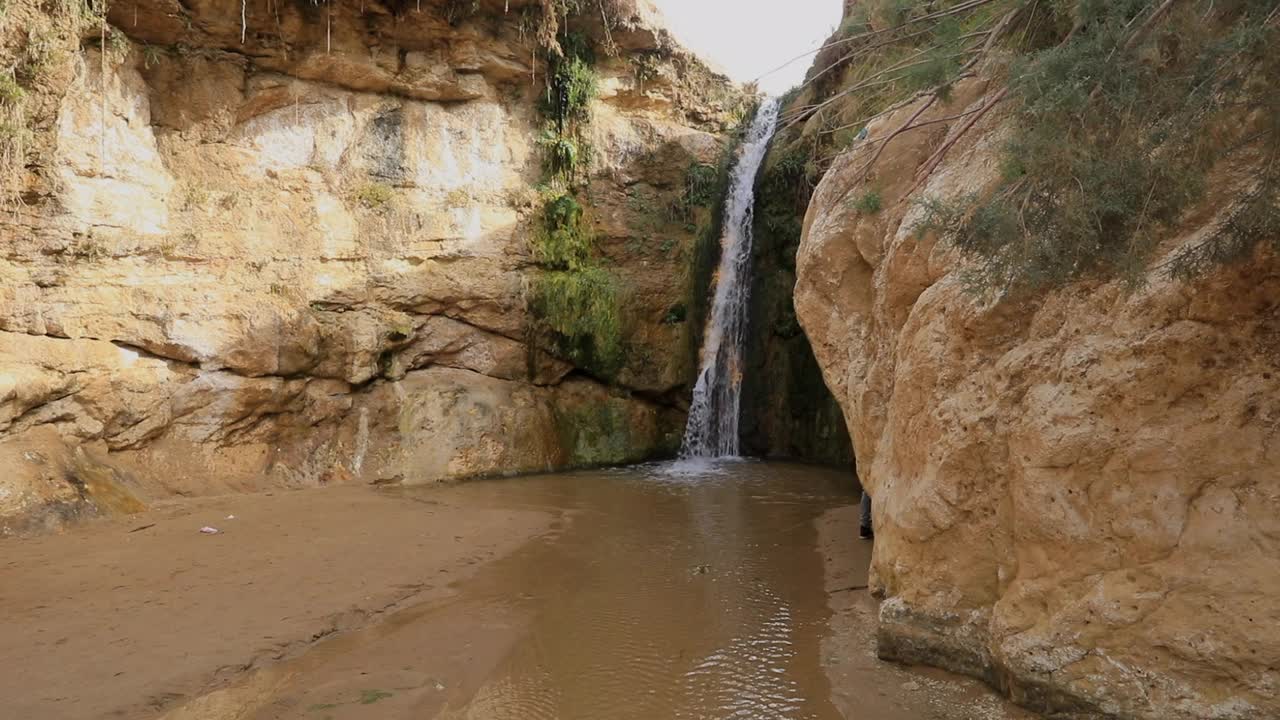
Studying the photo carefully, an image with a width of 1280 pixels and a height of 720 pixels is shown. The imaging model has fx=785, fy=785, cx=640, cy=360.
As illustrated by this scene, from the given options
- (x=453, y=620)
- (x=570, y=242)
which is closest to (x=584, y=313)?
(x=570, y=242)

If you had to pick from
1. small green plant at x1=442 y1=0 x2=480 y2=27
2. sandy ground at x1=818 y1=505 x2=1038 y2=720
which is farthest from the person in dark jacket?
small green plant at x1=442 y1=0 x2=480 y2=27

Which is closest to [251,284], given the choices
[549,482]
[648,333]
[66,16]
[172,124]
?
[172,124]

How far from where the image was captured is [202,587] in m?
5.51

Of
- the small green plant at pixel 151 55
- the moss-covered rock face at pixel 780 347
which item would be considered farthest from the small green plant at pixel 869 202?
the small green plant at pixel 151 55

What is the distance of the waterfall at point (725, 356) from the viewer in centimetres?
1294

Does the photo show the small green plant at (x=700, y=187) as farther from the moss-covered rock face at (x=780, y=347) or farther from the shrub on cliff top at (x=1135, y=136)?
the shrub on cliff top at (x=1135, y=136)

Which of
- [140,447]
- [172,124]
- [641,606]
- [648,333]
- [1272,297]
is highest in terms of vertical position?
[172,124]

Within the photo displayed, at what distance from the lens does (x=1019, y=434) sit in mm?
3549

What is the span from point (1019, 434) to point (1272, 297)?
1.06 m

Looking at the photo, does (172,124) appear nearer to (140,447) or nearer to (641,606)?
(140,447)

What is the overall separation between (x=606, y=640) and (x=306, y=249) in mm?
8036

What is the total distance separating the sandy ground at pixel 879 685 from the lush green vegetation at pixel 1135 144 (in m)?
1.90

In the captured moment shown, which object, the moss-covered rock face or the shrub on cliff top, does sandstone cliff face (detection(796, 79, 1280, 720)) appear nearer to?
the shrub on cliff top

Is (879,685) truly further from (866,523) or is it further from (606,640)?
(866,523)
